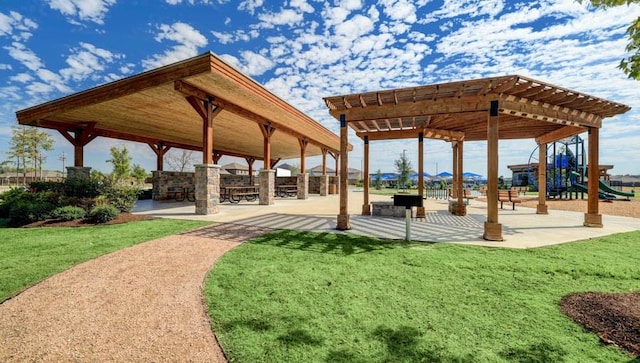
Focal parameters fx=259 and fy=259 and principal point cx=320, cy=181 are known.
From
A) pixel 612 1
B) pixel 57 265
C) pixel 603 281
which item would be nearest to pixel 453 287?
pixel 603 281

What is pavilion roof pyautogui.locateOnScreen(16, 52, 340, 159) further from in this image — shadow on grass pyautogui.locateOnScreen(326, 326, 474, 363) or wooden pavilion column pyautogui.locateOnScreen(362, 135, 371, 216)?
shadow on grass pyautogui.locateOnScreen(326, 326, 474, 363)

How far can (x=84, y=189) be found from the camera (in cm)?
900

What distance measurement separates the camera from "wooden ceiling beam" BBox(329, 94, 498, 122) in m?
5.97

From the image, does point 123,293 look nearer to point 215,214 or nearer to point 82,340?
point 82,340

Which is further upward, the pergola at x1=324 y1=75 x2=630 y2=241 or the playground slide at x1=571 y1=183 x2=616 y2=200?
the pergola at x1=324 y1=75 x2=630 y2=241

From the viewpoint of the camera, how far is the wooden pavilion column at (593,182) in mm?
7676

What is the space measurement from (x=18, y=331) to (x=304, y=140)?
48.1 ft

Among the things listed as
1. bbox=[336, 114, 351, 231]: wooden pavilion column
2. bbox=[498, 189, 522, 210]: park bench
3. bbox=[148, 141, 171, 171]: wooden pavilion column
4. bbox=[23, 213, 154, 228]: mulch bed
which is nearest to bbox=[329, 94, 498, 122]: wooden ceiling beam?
bbox=[336, 114, 351, 231]: wooden pavilion column

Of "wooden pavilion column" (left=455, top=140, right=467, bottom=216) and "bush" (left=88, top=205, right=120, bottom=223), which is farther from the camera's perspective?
"wooden pavilion column" (left=455, top=140, right=467, bottom=216)

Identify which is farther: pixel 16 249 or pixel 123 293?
pixel 16 249

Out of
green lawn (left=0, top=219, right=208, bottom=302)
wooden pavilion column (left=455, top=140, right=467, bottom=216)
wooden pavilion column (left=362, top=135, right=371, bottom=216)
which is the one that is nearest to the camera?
green lawn (left=0, top=219, right=208, bottom=302)

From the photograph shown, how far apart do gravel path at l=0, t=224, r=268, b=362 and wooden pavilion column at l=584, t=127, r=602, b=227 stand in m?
10.5

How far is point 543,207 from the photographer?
10367 millimetres

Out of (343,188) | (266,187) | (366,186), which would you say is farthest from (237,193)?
(343,188)
